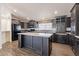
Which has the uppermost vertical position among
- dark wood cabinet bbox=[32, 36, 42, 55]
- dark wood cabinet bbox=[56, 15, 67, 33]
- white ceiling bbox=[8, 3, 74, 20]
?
white ceiling bbox=[8, 3, 74, 20]

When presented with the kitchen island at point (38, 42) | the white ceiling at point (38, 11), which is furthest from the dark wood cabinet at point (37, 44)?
the white ceiling at point (38, 11)

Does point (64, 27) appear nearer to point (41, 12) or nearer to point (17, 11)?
point (41, 12)

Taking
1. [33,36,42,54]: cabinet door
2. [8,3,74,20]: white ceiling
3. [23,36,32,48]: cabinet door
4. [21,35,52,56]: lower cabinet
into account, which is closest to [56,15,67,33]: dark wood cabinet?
[8,3,74,20]: white ceiling

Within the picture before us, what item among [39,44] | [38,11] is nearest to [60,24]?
[38,11]

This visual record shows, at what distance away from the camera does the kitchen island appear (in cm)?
280

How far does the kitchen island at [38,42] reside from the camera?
9.20 feet

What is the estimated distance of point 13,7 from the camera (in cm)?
227

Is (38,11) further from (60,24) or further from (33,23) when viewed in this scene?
(60,24)

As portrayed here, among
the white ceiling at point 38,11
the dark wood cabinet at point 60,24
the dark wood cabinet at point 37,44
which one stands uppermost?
the white ceiling at point 38,11

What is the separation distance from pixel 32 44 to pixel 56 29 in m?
1.55

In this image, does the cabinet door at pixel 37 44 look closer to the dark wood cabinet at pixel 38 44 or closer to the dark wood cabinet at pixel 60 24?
the dark wood cabinet at pixel 38 44

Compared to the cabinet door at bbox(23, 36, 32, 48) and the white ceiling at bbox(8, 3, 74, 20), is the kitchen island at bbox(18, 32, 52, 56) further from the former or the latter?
the white ceiling at bbox(8, 3, 74, 20)

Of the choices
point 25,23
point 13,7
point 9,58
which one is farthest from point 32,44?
point 13,7

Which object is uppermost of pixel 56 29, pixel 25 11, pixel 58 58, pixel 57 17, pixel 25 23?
pixel 25 11
